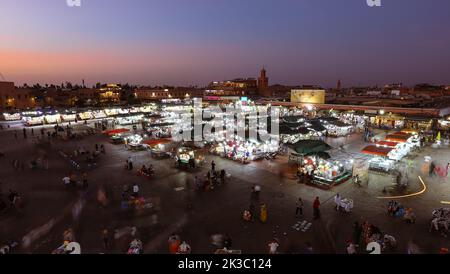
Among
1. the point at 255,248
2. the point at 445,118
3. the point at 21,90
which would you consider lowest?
the point at 255,248

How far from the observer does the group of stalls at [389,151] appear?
17.0m

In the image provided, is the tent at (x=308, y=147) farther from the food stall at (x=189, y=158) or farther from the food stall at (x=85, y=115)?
the food stall at (x=85, y=115)

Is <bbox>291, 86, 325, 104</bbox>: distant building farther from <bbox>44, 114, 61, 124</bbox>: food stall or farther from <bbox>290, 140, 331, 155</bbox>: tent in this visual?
<bbox>44, 114, 61, 124</bbox>: food stall

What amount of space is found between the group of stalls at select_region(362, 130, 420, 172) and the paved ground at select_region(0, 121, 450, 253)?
1.46 m

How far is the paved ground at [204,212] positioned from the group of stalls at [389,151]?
1.46 meters

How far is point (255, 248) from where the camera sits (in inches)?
366

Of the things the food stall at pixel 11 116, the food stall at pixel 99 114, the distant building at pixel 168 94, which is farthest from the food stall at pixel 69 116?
the distant building at pixel 168 94

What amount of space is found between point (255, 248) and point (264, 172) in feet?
28.1

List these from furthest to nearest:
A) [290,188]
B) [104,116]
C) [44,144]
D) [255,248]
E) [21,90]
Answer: [21,90]
[104,116]
[44,144]
[290,188]
[255,248]
